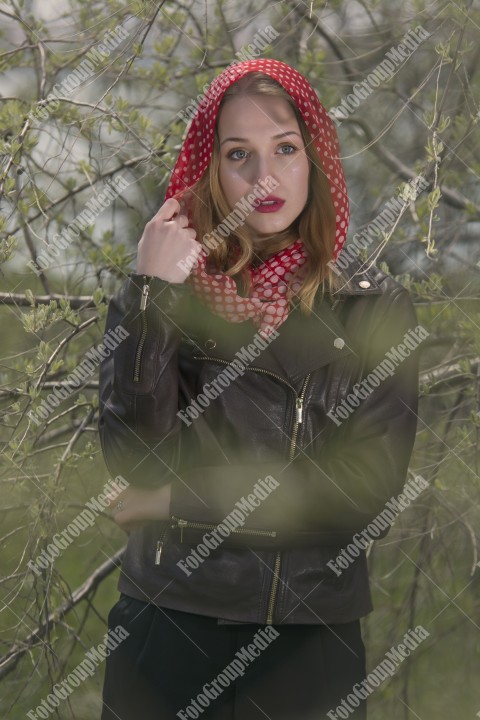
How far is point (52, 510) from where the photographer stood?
290 cm

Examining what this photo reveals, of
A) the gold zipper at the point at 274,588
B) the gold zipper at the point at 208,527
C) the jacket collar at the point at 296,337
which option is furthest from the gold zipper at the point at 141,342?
the gold zipper at the point at 274,588

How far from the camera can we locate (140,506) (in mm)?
1981

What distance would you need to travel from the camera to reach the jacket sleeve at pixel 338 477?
6.21 feet

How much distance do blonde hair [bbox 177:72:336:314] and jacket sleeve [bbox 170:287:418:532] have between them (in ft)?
0.78

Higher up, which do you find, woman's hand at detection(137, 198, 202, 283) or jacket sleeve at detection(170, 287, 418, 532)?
woman's hand at detection(137, 198, 202, 283)

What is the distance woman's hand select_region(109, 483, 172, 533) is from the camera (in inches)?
77.0

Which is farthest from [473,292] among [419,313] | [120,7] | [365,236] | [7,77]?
[7,77]

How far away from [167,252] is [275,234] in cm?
28

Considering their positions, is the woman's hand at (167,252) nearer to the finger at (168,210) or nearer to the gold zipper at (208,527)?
the finger at (168,210)

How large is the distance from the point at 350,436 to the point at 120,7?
69.3 inches

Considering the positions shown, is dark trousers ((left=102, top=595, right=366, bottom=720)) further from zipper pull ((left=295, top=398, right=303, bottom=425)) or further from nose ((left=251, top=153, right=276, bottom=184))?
nose ((left=251, top=153, right=276, bottom=184))

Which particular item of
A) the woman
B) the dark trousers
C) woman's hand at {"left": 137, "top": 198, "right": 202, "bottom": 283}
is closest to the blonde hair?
the woman

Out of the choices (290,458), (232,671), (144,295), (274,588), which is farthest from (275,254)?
(232,671)

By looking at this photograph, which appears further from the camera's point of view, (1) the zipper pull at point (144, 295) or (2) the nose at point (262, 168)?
(2) the nose at point (262, 168)
